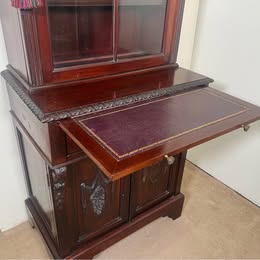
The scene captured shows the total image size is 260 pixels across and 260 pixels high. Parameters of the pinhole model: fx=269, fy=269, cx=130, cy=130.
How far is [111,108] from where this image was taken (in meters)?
0.92

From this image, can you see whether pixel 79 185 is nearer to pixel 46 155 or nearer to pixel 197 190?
pixel 46 155

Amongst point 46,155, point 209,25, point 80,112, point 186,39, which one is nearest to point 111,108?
point 80,112

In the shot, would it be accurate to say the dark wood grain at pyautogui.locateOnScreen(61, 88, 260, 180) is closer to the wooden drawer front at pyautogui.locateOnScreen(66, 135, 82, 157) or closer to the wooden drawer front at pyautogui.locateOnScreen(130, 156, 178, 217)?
the wooden drawer front at pyautogui.locateOnScreen(66, 135, 82, 157)

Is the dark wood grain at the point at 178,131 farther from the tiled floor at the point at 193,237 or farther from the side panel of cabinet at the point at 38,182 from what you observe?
the tiled floor at the point at 193,237

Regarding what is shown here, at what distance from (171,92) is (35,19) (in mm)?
552

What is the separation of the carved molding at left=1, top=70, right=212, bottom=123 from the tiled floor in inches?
32.9

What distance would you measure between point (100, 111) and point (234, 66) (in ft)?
3.41

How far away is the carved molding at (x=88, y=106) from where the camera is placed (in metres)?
0.83

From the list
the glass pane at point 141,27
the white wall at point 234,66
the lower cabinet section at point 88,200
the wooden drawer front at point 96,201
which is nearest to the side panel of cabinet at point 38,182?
the lower cabinet section at point 88,200

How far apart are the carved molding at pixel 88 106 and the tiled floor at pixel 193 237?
84cm

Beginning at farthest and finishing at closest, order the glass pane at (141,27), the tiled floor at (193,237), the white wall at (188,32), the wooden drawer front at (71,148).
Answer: the white wall at (188,32) < the tiled floor at (193,237) < the glass pane at (141,27) < the wooden drawer front at (71,148)

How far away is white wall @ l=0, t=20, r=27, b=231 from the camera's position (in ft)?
3.88

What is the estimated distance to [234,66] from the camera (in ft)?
5.21

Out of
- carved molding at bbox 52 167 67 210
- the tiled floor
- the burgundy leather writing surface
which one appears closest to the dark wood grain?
the burgundy leather writing surface
